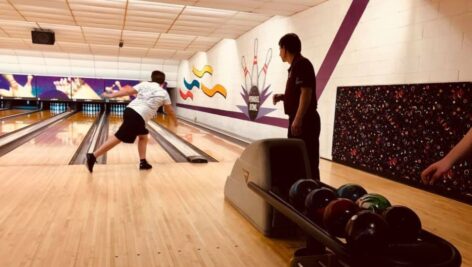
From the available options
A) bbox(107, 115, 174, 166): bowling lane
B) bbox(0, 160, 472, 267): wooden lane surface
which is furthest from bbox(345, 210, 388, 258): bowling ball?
bbox(107, 115, 174, 166): bowling lane

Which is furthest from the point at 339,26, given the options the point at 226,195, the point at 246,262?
the point at 246,262

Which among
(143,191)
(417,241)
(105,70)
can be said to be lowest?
(143,191)

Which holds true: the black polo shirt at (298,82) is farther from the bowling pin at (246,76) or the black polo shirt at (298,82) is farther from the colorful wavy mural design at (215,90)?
the colorful wavy mural design at (215,90)

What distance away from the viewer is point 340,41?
4.76m

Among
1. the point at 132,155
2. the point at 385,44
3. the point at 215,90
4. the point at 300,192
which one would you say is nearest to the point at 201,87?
the point at 215,90

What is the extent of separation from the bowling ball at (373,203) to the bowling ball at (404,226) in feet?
0.50

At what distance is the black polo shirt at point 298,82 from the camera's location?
2.44 metres

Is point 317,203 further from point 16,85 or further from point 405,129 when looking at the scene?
point 16,85

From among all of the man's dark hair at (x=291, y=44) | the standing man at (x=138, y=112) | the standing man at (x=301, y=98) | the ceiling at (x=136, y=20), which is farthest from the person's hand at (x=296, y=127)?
the ceiling at (x=136, y=20)

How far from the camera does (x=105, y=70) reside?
13.9m

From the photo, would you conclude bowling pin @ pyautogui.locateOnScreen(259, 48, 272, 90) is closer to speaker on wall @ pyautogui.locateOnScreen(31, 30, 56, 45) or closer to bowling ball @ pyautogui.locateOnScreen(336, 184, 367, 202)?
speaker on wall @ pyautogui.locateOnScreen(31, 30, 56, 45)

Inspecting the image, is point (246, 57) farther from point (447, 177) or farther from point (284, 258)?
Answer: point (284, 258)

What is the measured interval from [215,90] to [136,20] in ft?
11.3

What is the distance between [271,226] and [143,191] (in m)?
1.36
